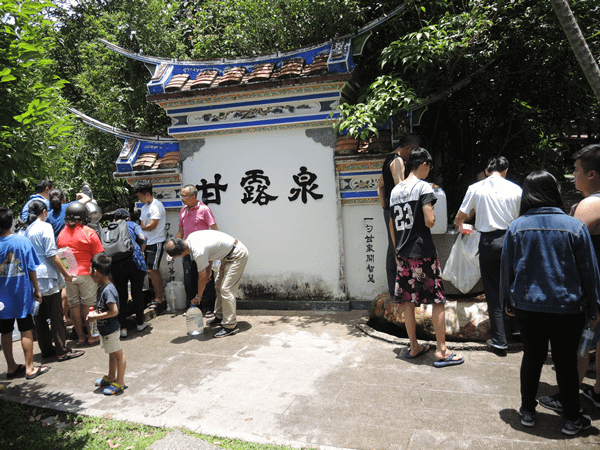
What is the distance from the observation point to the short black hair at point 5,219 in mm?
4664

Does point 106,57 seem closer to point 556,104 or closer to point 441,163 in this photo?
point 441,163

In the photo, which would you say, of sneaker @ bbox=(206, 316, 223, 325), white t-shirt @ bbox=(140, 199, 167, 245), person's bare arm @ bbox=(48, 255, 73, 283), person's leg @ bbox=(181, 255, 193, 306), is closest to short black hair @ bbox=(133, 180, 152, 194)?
white t-shirt @ bbox=(140, 199, 167, 245)

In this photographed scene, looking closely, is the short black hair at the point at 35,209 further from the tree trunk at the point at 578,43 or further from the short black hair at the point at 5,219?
the tree trunk at the point at 578,43

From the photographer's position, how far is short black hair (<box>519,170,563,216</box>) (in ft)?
10.4

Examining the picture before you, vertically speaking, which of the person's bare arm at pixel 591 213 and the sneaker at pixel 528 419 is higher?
the person's bare arm at pixel 591 213

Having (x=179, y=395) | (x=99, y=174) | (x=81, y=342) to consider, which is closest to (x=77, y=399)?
(x=179, y=395)

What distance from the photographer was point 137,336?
5.92 meters

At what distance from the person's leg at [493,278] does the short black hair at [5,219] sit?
4.91 metres

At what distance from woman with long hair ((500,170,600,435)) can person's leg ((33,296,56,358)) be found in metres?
4.97

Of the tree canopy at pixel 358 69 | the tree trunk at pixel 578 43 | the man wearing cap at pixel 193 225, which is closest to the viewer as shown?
the tree trunk at pixel 578 43

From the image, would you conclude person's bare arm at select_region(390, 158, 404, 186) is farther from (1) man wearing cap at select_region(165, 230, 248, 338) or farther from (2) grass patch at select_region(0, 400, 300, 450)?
(2) grass patch at select_region(0, 400, 300, 450)

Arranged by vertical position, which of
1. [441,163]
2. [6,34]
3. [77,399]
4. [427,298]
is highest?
[6,34]

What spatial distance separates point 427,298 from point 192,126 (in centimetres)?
440

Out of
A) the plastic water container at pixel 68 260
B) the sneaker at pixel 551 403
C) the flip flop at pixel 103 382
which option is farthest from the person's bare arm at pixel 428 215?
the plastic water container at pixel 68 260
